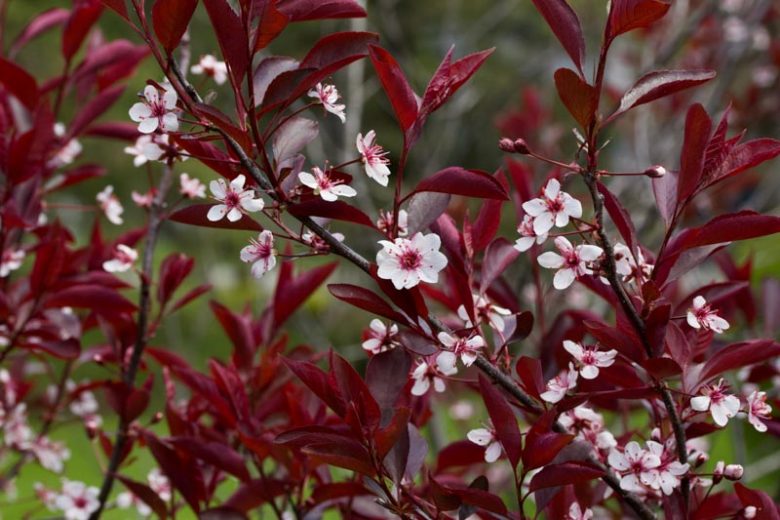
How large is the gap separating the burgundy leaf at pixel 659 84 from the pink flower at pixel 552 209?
0.09 meters

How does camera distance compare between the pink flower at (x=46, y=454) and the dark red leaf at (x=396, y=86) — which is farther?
the pink flower at (x=46, y=454)

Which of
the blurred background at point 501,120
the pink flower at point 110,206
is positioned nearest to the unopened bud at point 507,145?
the blurred background at point 501,120

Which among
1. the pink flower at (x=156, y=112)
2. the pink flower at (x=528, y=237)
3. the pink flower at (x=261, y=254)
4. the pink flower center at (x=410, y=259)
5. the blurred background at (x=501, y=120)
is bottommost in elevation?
the blurred background at (x=501, y=120)

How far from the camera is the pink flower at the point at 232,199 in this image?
85cm

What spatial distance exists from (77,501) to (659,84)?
1081 millimetres

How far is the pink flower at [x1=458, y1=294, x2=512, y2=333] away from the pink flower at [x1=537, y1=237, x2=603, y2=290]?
0.41ft

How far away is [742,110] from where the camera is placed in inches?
145

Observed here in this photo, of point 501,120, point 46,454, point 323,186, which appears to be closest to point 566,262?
point 323,186

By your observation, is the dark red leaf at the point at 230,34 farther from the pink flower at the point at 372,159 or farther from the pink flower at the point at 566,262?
the pink flower at the point at 566,262

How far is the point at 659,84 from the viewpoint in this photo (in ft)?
2.75

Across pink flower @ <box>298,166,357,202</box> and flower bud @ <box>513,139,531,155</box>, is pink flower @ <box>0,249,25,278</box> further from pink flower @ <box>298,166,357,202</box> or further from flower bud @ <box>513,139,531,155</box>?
flower bud @ <box>513,139,531,155</box>

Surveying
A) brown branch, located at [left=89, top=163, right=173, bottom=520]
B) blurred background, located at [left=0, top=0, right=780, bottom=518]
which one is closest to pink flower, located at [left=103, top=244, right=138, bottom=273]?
brown branch, located at [left=89, top=163, right=173, bottom=520]

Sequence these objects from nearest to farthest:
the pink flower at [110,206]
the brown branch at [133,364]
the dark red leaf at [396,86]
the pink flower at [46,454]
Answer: the dark red leaf at [396,86]
the brown branch at [133,364]
the pink flower at [110,206]
the pink flower at [46,454]

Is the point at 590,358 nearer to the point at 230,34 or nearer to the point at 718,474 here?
the point at 718,474
